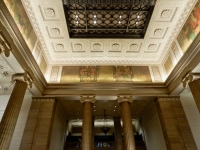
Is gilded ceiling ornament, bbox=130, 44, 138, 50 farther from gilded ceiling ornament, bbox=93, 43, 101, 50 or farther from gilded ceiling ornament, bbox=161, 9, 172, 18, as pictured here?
gilded ceiling ornament, bbox=161, 9, 172, 18

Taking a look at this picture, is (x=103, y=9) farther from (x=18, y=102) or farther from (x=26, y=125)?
(x=26, y=125)

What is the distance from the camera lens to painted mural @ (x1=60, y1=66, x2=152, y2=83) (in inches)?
409

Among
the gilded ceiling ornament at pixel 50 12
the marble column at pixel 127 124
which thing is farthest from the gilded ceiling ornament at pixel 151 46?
the gilded ceiling ornament at pixel 50 12

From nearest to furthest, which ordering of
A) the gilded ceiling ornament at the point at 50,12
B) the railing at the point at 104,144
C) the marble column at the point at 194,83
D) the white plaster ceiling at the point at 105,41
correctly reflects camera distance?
the marble column at the point at 194,83
the white plaster ceiling at the point at 105,41
the gilded ceiling ornament at the point at 50,12
the railing at the point at 104,144

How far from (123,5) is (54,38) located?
15.4ft

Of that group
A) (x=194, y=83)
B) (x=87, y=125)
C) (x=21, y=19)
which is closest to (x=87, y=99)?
(x=87, y=125)

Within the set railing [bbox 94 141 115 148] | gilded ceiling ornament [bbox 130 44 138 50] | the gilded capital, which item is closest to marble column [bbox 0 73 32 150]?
the gilded capital

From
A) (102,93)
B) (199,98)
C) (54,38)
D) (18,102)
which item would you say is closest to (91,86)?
(102,93)

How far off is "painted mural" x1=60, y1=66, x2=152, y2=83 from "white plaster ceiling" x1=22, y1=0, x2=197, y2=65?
0.41 metres

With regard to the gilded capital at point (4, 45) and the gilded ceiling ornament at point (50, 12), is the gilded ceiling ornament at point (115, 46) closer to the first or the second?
the gilded ceiling ornament at point (50, 12)

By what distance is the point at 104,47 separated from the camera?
10.3 meters

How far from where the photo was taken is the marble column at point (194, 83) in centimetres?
701

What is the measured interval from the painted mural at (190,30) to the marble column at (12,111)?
8645 millimetres

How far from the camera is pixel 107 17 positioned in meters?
8.39
